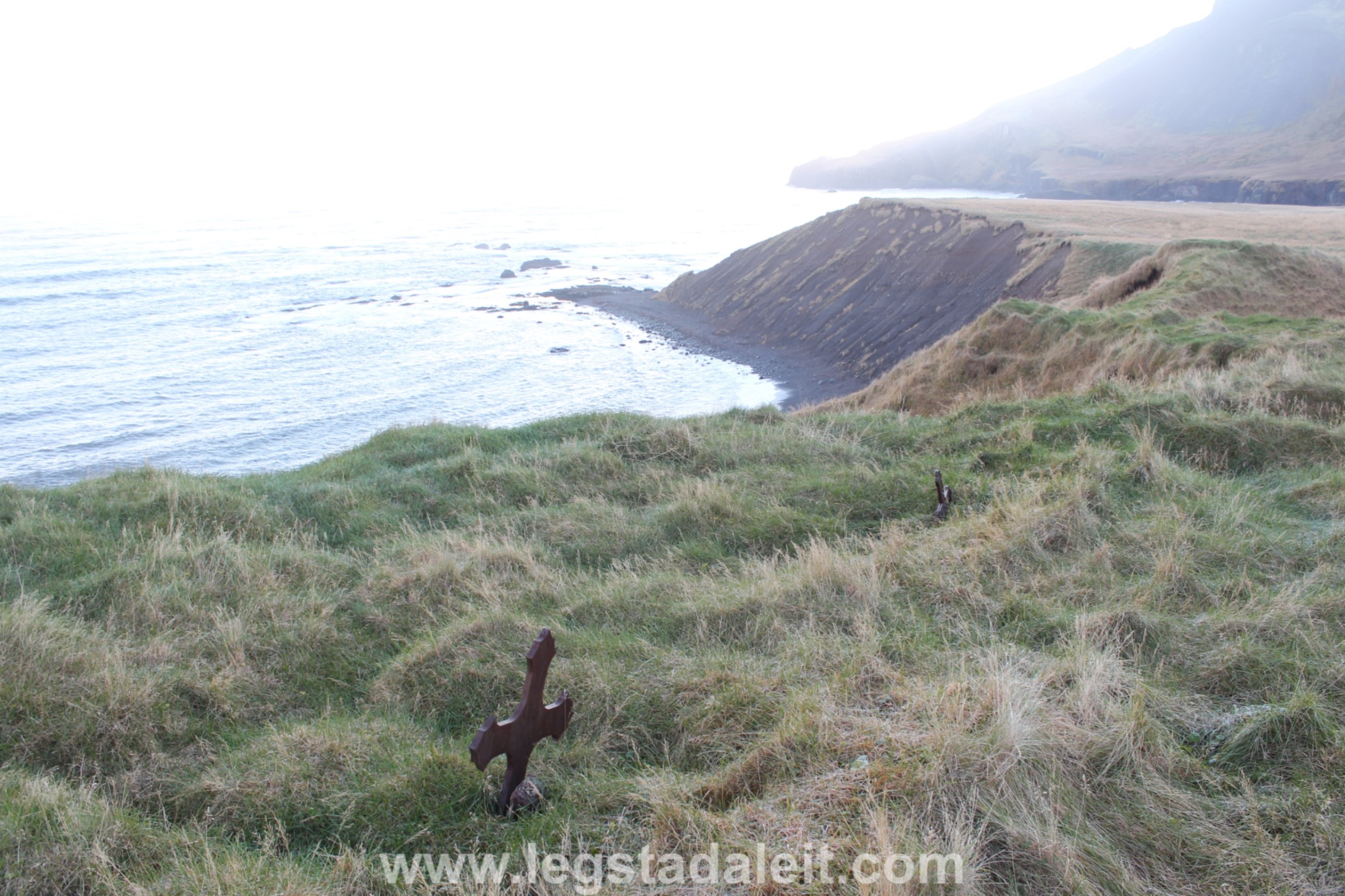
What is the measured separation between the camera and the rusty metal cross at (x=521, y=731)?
368cm

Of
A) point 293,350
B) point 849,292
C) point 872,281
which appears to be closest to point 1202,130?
point 872,281

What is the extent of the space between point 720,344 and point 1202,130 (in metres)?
163

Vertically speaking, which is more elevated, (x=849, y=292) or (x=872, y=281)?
(x=872, y=281)

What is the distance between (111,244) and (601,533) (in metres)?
98.7

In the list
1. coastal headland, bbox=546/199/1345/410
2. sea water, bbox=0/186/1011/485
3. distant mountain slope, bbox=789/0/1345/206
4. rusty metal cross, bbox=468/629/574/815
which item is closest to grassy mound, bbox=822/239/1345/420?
coastal headland, bbox=546/199/1345/410

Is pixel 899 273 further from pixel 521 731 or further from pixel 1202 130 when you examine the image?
pixel 1202 130

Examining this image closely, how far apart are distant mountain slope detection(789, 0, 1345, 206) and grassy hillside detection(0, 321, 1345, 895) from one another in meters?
110

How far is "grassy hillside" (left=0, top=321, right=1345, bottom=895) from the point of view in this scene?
336 centimetres

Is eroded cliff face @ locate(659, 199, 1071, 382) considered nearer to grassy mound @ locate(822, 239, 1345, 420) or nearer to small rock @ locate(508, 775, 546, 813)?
grassy mound @ locate(822, 239, 1345, 420)

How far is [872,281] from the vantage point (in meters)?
44.6

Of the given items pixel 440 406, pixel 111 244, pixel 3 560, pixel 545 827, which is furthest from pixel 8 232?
pixel 545 827

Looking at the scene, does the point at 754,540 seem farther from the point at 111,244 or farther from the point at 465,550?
the point at 111,244

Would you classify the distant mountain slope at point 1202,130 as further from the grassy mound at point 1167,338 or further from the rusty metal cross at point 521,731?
the rusty metal cross at point 521,731

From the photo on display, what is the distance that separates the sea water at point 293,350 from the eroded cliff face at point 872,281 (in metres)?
5.64
